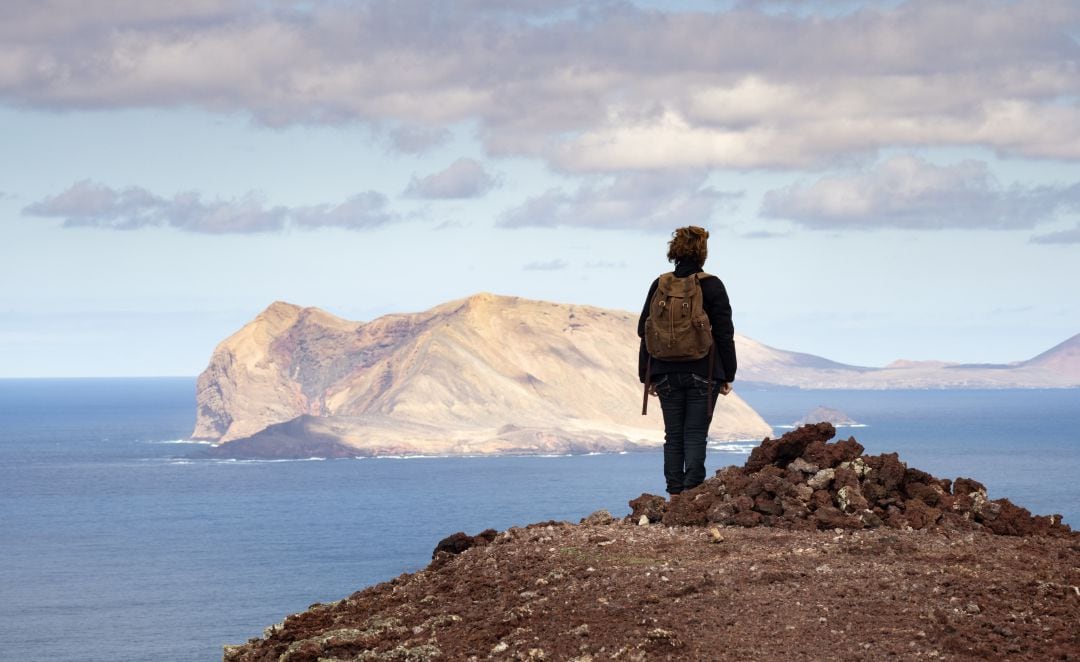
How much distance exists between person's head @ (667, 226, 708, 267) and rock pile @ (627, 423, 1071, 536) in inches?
87.7

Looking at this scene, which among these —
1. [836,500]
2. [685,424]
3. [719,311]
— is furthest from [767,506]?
[719,311]

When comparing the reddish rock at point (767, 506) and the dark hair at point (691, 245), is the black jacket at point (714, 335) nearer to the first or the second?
the dark hair at point (691, 245)

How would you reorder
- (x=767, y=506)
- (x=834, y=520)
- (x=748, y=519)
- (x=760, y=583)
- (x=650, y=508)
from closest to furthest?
1. (x=760, y=583)
2. (x=834, y=520)
3. (x=748, y=519)
4. (x=767, y=506)
5. (x=650, y=508)

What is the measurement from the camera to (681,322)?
15.0 meters

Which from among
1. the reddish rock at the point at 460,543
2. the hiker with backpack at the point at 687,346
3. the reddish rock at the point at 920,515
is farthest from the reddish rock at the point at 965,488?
the reddish rock at the point at 460,543

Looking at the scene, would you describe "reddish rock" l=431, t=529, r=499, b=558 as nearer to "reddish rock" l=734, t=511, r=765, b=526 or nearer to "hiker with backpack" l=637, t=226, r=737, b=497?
"hiker with backpack" l=637, t=226, r=737, b=497

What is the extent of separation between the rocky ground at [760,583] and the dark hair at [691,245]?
87.9 inches

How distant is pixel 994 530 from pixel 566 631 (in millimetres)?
5182

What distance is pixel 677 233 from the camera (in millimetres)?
15320

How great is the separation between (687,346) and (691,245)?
1115 mm

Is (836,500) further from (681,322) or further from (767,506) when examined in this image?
(681,322)

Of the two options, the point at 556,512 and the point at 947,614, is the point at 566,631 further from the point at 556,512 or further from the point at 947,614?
the point at 556,512

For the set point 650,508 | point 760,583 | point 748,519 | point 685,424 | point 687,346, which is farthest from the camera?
point 685,424

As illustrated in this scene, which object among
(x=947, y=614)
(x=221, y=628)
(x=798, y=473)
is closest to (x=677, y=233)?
(x=798, y=473)
